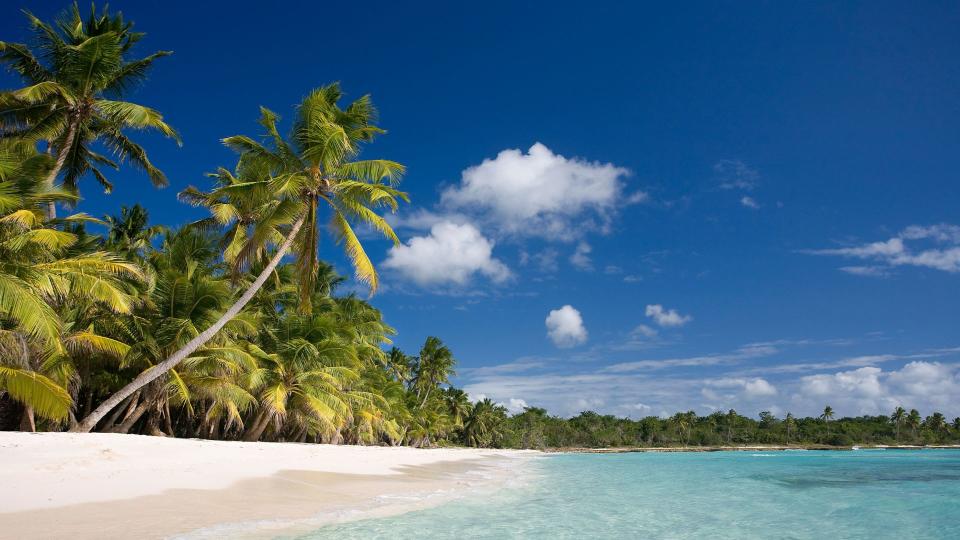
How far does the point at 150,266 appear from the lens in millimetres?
16156

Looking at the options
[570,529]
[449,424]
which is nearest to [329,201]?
[570,529]

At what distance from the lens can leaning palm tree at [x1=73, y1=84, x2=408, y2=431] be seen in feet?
45.5

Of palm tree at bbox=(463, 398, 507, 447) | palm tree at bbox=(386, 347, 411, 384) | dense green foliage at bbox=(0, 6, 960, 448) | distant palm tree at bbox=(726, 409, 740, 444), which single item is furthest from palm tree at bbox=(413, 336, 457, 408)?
distant palm tree at bbox=(726, 409, 740, 444)

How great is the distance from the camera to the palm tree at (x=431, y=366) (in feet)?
180

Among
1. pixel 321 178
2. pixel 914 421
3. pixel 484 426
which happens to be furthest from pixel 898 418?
pixel 321 178

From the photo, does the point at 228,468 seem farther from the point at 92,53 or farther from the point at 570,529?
Answer: the point at 92,53

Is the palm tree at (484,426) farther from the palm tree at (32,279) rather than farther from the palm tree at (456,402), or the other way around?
the palm tree at (32,279)

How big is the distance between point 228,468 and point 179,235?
414 inches

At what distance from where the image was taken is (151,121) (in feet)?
45.9

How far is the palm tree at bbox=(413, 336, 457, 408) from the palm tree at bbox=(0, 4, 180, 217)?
41396 millimetres

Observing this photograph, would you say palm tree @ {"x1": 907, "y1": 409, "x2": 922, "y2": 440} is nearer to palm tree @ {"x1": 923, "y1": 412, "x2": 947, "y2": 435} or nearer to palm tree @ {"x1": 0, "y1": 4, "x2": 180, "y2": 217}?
palm tree @ {"x1": 923, "y1": 412, "x2": 947, "y2": 435}

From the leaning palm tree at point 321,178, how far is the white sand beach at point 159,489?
366 cm

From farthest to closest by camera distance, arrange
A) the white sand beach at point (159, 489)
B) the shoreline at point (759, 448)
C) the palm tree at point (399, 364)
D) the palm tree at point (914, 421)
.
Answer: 1. the palm tree at point (914, 421)
2. the shoreline at point (759, 448)
3. the palm tree at point (399, 364)
4. the white sand beach at point (159, 489)

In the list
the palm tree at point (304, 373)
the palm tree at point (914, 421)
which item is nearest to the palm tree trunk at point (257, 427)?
the palm tree at point (304, 373)
